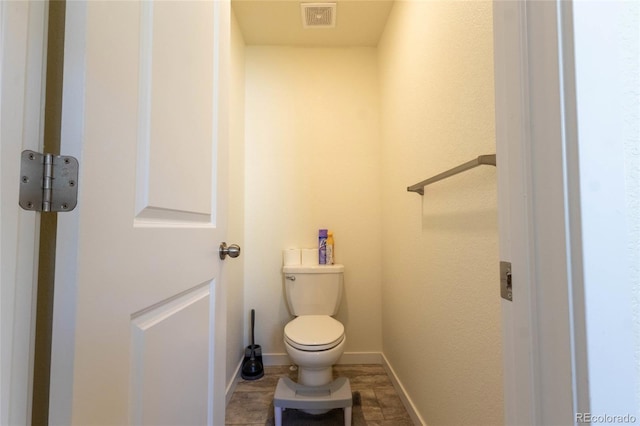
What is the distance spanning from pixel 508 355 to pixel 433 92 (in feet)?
3.38

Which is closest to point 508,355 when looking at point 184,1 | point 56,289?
point 56,289

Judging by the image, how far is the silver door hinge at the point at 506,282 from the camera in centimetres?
39

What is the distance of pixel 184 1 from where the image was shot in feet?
2.14

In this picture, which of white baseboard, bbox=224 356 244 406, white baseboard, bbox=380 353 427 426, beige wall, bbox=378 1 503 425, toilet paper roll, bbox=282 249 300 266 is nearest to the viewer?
beige wall, bbox=378 1 503 425

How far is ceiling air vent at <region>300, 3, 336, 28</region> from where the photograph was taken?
64.3 inches

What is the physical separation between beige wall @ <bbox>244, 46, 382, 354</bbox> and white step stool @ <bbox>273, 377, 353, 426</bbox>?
590 millimetres

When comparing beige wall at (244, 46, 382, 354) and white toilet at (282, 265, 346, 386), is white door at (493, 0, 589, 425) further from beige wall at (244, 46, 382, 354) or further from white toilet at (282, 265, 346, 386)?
beige wall at (244, 46, 382, 354)

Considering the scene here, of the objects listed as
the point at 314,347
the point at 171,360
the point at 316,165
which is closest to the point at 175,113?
the point at 171,360

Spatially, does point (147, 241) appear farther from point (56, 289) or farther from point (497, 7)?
point (497, 7)

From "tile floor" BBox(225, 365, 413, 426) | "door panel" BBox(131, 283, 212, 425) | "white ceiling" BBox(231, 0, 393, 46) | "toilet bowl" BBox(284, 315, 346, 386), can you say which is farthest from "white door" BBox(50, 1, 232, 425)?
"white ceiling" BBox(231, 0, 393, 46)

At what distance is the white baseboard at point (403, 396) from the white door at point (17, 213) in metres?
1.39

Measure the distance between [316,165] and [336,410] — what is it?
148 centimetres

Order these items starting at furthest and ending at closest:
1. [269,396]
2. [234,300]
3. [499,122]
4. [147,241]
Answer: [234,300], [269,396], [147,241], [499,122]
